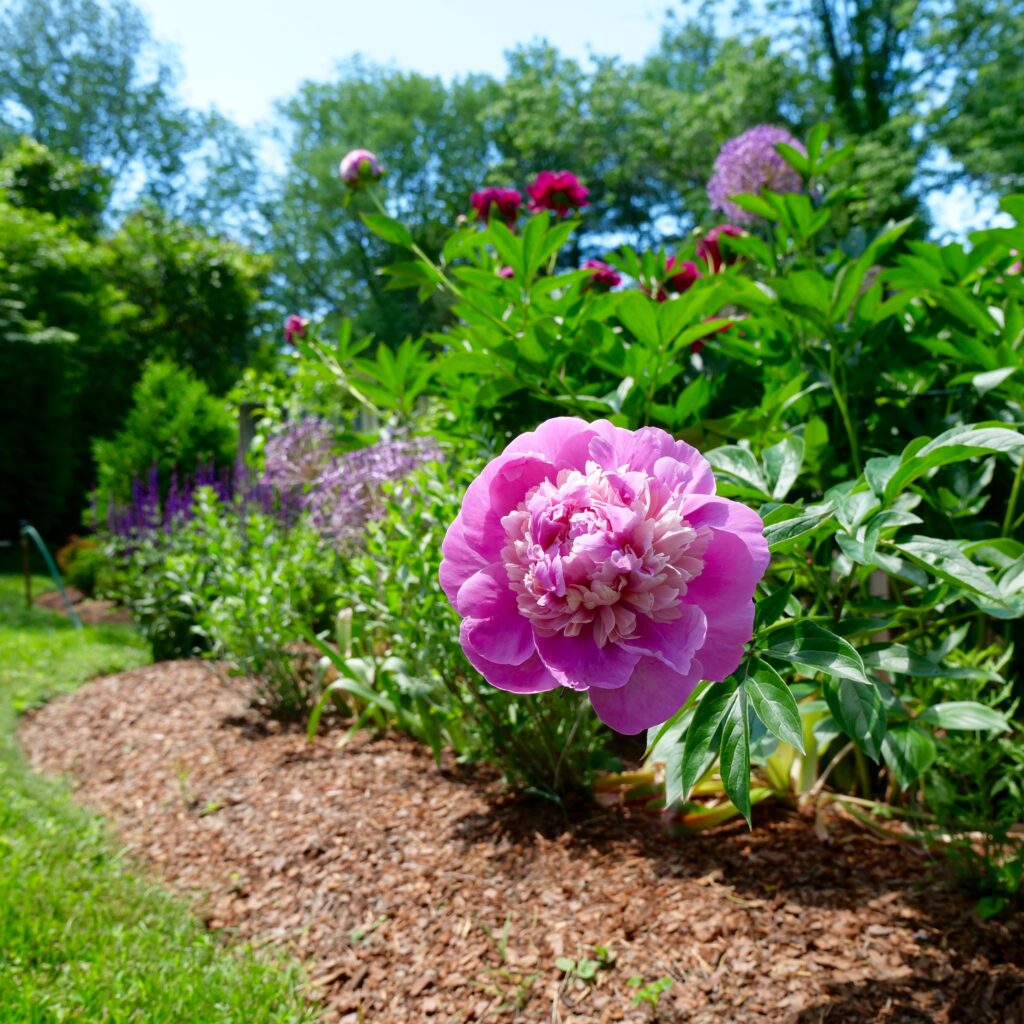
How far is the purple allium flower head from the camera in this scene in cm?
235

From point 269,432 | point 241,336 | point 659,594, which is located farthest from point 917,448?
point 241,336

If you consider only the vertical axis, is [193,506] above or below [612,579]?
below

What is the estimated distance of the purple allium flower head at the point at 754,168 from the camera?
2346 mm

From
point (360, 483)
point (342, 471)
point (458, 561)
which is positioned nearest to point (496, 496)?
point (458, 561)

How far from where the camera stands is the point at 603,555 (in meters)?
0.63

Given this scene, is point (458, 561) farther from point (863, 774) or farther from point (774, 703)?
point (863, 774)

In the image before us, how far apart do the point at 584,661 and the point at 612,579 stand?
72 millimetres

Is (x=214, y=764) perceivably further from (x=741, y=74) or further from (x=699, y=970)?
(x=741, y=74)

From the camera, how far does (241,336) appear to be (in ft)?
55.8

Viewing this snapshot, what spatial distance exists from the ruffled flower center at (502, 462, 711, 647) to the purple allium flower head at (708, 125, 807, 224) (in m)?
1.90

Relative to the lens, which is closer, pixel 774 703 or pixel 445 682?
pixel 774 703

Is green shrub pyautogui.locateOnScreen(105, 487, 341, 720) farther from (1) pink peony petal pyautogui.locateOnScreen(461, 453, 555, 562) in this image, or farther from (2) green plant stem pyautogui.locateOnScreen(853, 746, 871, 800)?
(1) pink peony petal pyautogui.locateOnScreen(461, 453, 555, 562)

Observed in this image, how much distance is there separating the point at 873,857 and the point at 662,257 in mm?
1506

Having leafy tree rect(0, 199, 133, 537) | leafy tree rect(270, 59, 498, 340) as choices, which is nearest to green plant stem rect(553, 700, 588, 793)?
leafy tree rect(0, 199, 133, 537)
